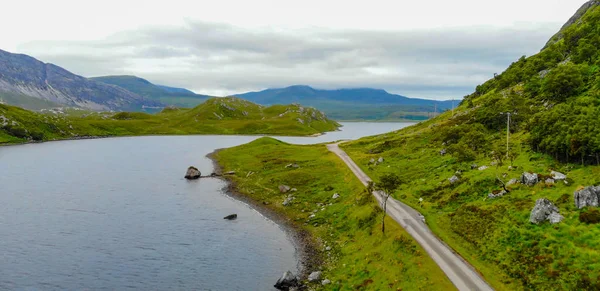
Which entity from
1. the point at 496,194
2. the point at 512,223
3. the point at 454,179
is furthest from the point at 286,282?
the point at 454,179

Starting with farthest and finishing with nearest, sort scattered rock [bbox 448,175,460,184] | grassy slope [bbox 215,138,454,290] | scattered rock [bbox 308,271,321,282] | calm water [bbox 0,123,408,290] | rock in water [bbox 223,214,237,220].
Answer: rock in water [bbox 223,214,237,220]
scattered rock [bbox 448,175,460,184]
calm water [bbox 0,123,408,290]
scattered rock [bbox 308,271,321,282]
grassy slope [bbox 215,138,454,290]

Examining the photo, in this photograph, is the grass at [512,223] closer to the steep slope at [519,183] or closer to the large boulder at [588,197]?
the steep slope at [519,183]

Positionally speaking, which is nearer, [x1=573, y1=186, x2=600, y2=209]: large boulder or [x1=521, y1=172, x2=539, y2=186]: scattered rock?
[x1=573, y1=186, x2=600, y2=209]: large boulder

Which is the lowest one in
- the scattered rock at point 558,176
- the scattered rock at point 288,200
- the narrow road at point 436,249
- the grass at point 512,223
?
the scattered rock at point 288,200

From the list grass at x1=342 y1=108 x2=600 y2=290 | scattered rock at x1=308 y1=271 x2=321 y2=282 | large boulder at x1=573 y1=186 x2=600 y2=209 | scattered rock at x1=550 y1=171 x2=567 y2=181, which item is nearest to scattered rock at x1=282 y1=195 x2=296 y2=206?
grass at x1=342 y1=108 x2=600 y2=290

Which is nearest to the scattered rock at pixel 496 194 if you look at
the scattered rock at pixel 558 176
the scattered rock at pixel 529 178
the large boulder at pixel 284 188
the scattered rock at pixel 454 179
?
the scattered rock at pixel 529 178

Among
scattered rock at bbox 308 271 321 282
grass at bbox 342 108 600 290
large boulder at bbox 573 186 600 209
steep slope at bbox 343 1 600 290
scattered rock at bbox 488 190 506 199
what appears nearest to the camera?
grass at bbox 342 108 600 290

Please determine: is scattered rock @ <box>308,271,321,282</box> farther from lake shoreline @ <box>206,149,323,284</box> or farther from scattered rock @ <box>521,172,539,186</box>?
scattered rock @ <box>521,172,539,186</box>

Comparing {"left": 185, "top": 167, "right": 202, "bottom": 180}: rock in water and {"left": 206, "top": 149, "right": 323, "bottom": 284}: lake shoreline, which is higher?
{"left": 185, "top": 167, "right": 202, "bottom": 180}: rock in water
